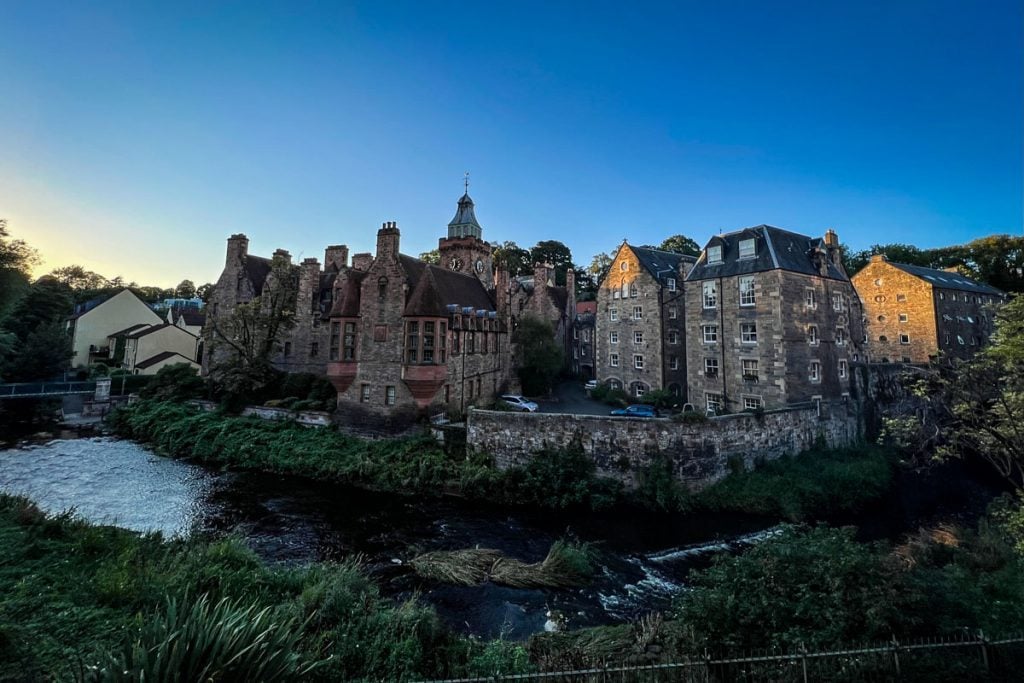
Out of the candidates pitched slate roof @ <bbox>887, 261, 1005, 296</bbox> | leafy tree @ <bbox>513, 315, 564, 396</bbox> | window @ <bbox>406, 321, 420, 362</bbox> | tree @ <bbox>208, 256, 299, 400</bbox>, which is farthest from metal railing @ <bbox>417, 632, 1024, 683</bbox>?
pitched slate roof @ <bbox>887, 261, 1005, 296</bbox>

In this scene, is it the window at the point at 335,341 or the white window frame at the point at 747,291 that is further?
the window at the point at 335,341

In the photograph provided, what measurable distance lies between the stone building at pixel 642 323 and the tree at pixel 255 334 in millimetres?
26462

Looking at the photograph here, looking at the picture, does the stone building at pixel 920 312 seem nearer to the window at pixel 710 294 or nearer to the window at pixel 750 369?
the window at pixel 750 369

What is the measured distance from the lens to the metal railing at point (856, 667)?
5.97 m

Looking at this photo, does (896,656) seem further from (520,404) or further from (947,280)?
(947,280)

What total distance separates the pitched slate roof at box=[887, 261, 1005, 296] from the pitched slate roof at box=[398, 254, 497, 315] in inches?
1614

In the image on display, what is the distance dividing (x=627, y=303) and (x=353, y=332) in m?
21.7

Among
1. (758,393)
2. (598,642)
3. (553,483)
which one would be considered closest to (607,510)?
(553,483)

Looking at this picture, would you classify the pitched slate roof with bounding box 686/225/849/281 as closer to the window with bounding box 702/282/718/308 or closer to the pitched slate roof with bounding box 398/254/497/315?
the window with bounding box 702/282/718/308

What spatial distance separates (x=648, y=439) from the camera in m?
21.0

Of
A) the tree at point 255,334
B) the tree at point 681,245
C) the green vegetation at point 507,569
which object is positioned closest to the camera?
the green vegetation at point 507,569

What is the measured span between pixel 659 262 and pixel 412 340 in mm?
22396

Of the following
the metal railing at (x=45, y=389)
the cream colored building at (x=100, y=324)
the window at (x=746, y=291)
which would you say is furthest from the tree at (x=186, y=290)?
the window at (x=746, y=291)

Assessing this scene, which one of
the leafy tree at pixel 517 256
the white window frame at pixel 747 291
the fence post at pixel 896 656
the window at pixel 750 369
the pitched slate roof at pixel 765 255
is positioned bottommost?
the fence post at pixel 896 656
